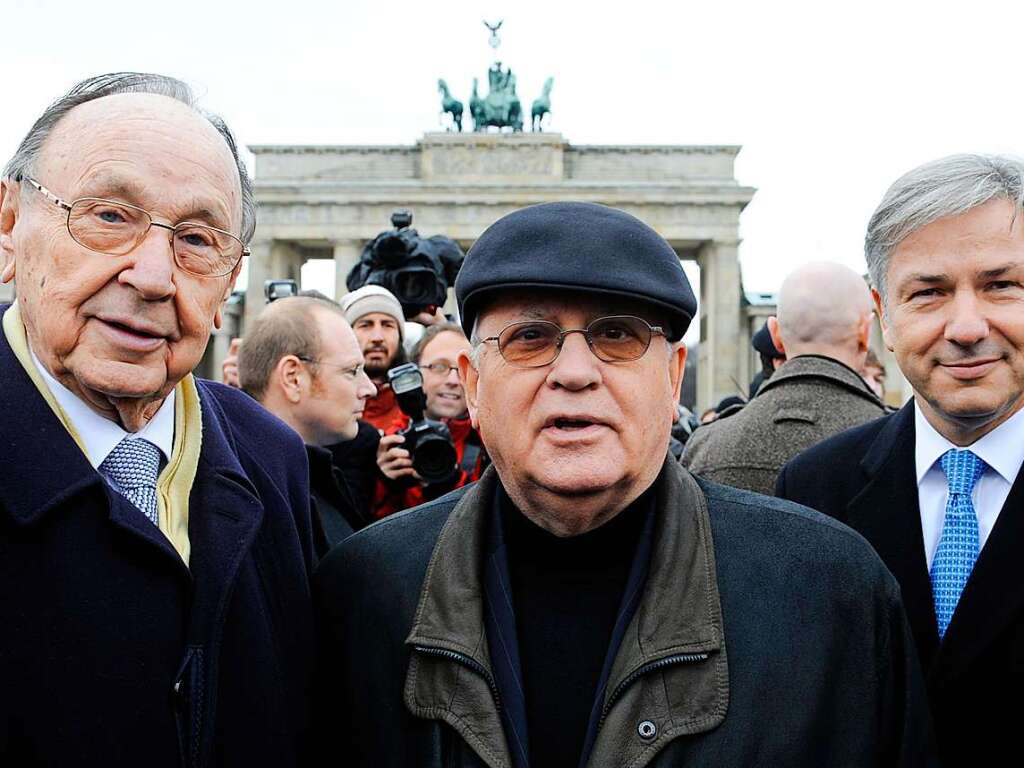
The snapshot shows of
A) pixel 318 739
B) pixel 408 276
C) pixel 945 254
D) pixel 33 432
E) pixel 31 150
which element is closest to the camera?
pixel 33 432

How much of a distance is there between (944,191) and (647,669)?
141 centimetres

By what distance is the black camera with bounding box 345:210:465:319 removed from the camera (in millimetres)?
7203

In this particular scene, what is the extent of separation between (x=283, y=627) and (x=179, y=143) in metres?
1.05

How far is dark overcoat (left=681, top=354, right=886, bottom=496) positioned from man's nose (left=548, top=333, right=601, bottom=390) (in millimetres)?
2175

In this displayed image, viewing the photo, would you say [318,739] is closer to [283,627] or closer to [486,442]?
[283,627]

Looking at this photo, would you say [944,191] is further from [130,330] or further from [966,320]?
[130,330]

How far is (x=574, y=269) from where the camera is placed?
7.22 feet

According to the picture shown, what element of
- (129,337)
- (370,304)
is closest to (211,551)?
(129,337)

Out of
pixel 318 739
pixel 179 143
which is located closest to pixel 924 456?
pixel 318 739

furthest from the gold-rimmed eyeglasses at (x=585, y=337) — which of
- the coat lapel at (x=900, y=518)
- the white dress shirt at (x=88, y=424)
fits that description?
the coat lapel at (x=900, y=518)

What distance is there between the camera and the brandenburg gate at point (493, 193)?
43.1m

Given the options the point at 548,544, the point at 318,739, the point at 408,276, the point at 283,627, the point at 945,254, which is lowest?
the point at 318,739

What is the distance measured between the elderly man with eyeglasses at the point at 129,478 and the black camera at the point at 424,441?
2650mm

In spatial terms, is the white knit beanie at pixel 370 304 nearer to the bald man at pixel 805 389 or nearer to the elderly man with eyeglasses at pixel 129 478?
the bald man at pixel 805 389
